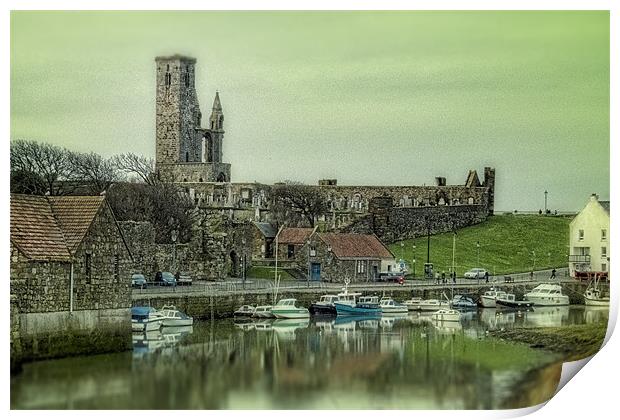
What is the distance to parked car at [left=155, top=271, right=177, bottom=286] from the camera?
2276 centimetres

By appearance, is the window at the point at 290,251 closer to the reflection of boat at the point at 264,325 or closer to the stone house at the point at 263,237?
the stone house at the point at 263,237

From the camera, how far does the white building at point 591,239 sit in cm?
1903

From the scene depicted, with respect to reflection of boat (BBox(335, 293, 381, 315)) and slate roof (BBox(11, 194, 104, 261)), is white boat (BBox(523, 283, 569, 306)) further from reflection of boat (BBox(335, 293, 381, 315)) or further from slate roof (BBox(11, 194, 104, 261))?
slate roof (BBox(11, 194, 104, 261))

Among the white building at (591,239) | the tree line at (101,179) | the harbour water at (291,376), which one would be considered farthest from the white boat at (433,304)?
the tree line at (101,179)

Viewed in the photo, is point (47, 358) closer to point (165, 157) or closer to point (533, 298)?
point (165, 157)

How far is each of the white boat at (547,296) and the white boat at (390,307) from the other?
6.86 ft

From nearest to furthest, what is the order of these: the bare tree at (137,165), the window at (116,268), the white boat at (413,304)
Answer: the window at (116,268) → the bare tree at (137,165) → the white boat at (413,304)

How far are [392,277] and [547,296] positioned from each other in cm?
246

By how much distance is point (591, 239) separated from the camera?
20.9 metres

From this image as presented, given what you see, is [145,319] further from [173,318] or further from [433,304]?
[433,304]

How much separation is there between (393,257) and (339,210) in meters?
1.91

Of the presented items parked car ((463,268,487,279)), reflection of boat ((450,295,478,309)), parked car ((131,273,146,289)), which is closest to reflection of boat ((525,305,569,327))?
parked car ((463,268,487,279))

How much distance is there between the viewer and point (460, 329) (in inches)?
931

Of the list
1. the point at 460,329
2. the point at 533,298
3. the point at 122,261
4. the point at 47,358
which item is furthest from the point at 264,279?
the point at 47,358
